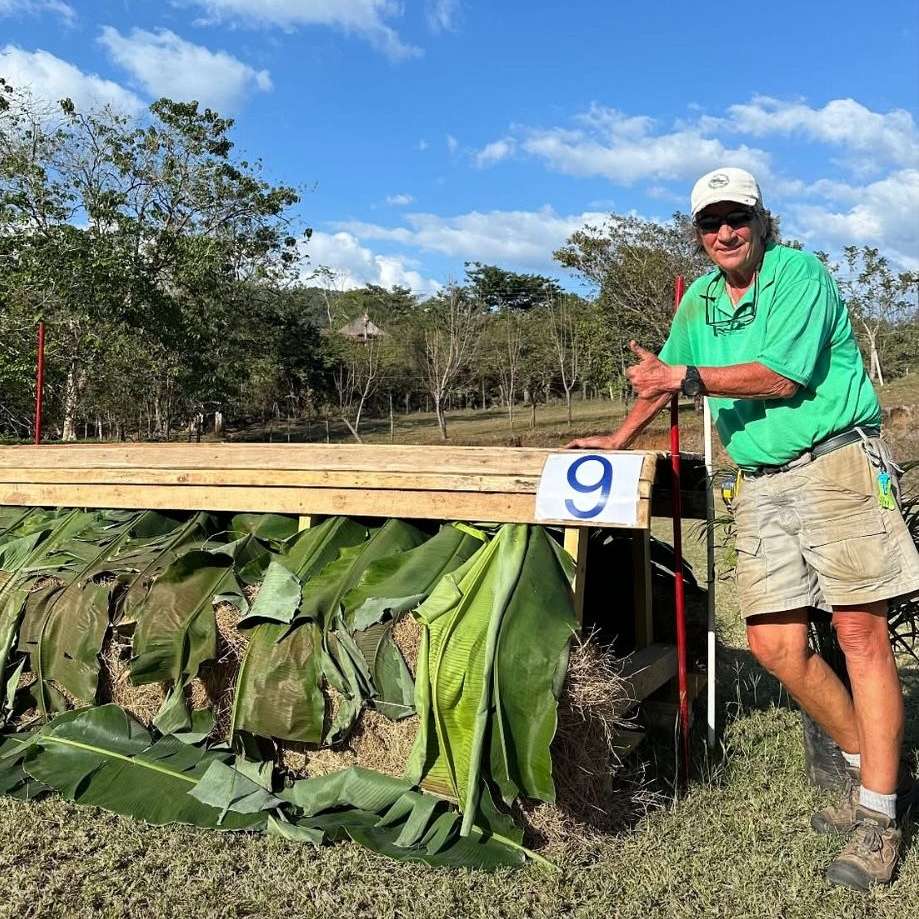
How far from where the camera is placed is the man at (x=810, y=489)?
2.60 meters

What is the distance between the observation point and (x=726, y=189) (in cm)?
269

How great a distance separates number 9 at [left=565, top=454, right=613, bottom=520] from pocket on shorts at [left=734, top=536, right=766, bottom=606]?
476mm

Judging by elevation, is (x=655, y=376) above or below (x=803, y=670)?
above

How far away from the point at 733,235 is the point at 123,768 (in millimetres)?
2755

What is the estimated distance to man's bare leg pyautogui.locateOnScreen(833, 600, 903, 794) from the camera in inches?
105

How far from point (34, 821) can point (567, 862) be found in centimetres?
175

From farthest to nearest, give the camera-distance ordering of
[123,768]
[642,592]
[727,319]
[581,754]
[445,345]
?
1. [445,345]
2. [642,592]
3. [123,768]
4. [727,319]
5. [581,754]

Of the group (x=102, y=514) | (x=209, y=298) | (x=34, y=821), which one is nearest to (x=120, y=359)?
(x=209, y=298)

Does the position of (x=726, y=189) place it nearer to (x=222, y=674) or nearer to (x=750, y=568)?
(x=750, y=568)

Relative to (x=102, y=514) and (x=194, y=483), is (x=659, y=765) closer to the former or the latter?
(x=194, y=483)

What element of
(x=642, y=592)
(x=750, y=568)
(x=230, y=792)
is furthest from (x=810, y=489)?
(x=230, y=792)

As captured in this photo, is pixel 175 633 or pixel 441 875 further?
pixel 175 633

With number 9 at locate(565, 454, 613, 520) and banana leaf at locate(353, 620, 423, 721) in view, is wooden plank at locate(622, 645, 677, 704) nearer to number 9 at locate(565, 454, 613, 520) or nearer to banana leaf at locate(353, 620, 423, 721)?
number 9 at locate(565, 454, 613, 520)

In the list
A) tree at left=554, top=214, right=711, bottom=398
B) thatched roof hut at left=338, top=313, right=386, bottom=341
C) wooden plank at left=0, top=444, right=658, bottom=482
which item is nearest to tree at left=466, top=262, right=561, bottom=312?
thatched roof hut at left=338, top=313, right=386, bottom=341
